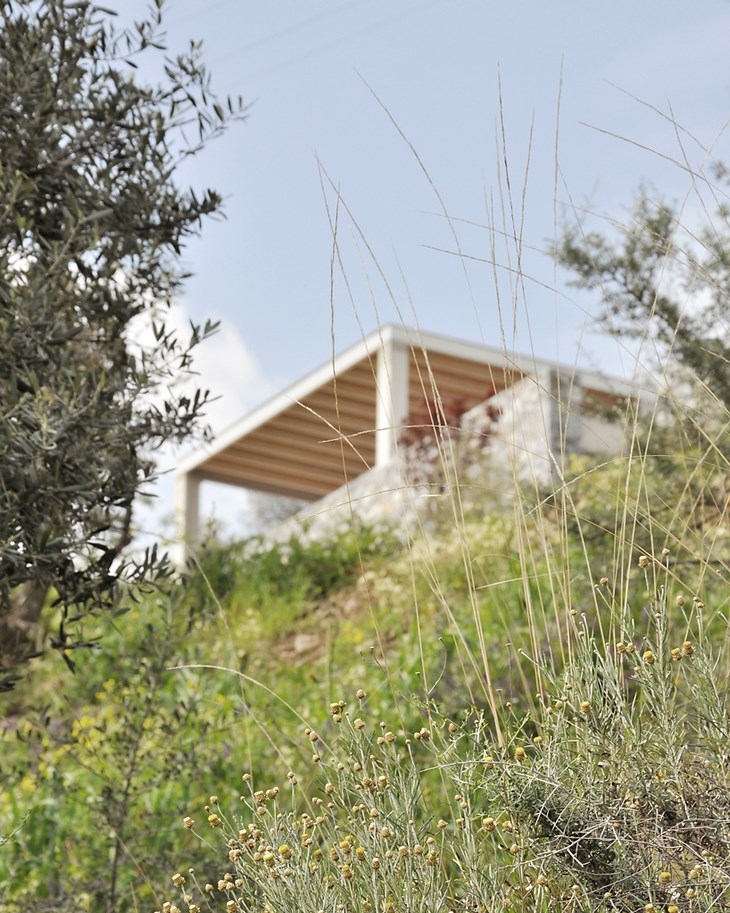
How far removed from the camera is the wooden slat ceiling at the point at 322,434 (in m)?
12.0

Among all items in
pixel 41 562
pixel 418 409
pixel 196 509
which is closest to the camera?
pixel 41 562

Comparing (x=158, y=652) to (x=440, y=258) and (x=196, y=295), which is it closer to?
(x=196, y=295)

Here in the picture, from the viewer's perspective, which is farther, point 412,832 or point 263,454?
point 263,454

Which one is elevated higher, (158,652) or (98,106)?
(98,106)

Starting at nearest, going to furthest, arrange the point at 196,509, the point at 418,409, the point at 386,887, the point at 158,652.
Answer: the point at 386,887 < the point at 158,652 < the point at 418,409 < the point at 196,509

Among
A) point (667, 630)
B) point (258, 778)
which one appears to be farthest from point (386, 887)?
point (258, 778)

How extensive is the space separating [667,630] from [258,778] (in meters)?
3.36

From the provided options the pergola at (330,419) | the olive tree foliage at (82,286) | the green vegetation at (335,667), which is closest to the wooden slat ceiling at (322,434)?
the pergola at (330,419)

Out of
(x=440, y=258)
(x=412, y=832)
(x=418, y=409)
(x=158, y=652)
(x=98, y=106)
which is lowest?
(x=412, y=832)

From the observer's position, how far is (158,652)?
3383 mm

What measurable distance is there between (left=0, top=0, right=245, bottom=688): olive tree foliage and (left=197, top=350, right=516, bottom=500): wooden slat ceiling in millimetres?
7424

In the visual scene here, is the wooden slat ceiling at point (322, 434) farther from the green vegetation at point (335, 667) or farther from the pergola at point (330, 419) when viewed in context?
the green vegetation at point (335, 667)

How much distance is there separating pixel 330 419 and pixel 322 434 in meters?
0.39

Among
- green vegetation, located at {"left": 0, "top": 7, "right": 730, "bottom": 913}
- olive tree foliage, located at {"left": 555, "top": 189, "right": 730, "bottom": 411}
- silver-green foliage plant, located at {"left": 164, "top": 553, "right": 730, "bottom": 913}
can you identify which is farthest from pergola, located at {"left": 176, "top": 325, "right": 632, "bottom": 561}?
silver-green foliage plant, located at {"left": 164, "top": 553, "right": 730, "bottom": 913}
